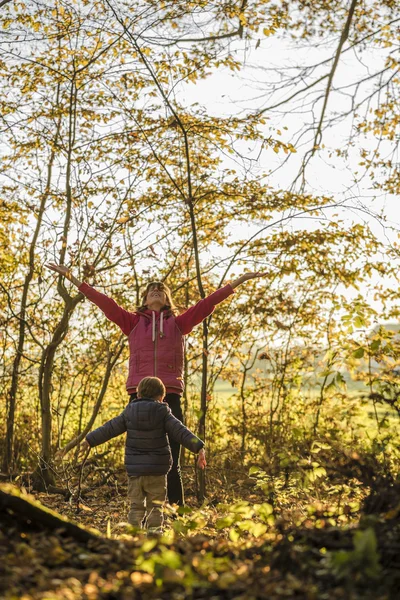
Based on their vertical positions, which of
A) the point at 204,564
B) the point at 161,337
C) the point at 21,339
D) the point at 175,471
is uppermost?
the point at 21,339

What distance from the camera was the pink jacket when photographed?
5098mm

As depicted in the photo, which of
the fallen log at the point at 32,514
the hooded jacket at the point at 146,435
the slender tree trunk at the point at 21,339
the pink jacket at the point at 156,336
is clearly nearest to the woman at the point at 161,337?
the pink jacket at the point at 156,336

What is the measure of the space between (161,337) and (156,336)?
0.04 meters

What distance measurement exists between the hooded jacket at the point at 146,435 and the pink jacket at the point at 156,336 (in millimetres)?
457

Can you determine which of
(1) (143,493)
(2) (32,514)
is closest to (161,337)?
(1) (143,493)

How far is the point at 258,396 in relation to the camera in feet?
26.9

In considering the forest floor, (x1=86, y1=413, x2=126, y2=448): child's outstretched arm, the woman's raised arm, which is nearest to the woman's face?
the woman's raised arm

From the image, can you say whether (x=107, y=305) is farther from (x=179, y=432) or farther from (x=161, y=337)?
(x=179, y=432)

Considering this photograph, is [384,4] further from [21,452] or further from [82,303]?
[21,452]

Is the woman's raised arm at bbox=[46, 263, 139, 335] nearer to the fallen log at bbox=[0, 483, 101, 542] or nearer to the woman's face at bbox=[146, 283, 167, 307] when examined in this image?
the woman's face at bbox=[146, 283, 167, 307]

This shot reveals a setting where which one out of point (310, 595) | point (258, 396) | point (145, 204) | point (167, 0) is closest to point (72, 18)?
point (167, 0)

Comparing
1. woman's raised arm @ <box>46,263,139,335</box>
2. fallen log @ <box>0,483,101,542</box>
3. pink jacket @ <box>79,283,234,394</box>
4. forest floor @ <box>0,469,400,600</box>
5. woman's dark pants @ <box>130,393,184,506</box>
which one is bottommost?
forest floor @ <box>0,469,400,600</box>

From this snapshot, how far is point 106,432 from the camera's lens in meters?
4.65

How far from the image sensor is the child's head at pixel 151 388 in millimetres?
4695
